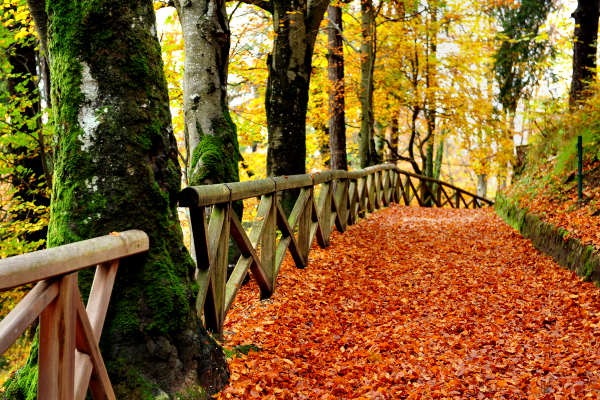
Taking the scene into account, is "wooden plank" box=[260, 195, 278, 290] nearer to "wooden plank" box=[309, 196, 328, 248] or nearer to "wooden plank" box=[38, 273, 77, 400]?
"wooden plank" box=[309, 196, 328, 248]

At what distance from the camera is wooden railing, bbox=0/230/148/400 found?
1822 mm

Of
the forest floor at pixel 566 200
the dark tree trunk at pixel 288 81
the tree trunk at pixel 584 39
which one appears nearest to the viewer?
the forest floor at pixel 566 200

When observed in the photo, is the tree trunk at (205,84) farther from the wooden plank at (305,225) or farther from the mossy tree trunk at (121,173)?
the mossy tree trunk at (121,173)

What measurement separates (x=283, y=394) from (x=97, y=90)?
2.37 metres

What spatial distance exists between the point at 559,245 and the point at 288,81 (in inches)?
178

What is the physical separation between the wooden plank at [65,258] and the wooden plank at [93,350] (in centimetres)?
19

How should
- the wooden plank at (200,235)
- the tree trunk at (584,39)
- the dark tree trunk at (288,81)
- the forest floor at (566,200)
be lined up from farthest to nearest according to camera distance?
the tree trunk at (584,39) < the dark tree trunk at (288,81) < the forest floor at (566,200) < the wooden plank at (200,235)

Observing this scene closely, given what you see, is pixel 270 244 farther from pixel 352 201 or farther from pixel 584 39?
pixel 584 39

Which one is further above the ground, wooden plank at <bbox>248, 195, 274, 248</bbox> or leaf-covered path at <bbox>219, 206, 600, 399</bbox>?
wooden plank at <bbox>248, 195, 274, 248</bbox>

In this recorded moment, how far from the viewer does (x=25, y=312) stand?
184 centimetres

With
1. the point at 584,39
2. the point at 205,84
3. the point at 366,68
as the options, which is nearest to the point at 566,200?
the point at 584,39

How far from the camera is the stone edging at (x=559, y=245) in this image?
5535mm

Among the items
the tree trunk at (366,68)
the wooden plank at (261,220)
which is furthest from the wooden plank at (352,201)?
the wooden plank at (261,220)

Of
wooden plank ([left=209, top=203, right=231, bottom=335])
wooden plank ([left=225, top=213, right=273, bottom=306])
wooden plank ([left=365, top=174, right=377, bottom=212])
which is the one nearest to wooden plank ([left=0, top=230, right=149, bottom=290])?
wooden plank ([left=209, top=203, right=231, bottom=335])
